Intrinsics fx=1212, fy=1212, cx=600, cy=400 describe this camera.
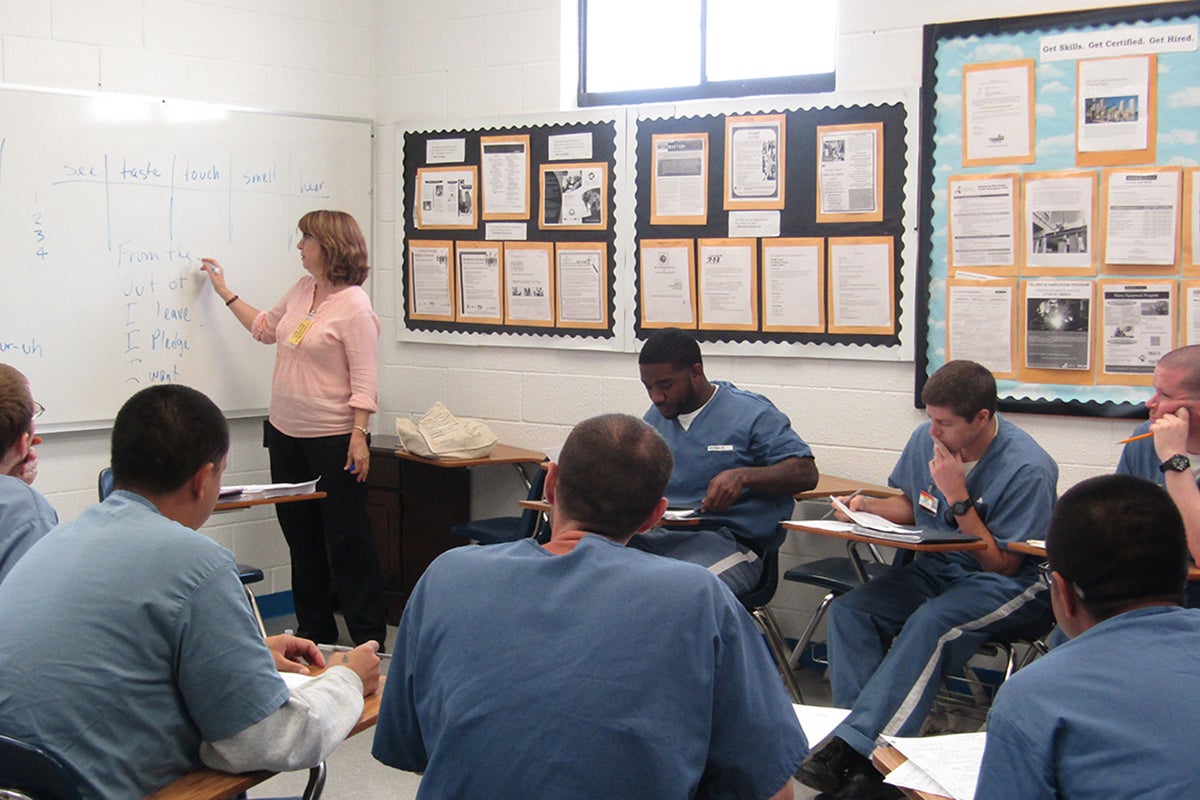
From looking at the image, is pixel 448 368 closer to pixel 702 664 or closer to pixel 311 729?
pixel 311 729

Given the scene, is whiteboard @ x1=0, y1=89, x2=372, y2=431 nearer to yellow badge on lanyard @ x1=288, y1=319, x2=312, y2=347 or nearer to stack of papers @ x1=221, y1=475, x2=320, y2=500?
yellow badge on lanyard @ x1=288, y1=319, x2=312, y2=347

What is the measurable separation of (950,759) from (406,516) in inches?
Answer: 140

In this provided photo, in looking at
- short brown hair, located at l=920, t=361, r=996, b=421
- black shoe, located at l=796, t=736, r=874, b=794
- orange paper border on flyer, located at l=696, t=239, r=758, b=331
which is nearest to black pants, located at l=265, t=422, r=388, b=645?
orange paper border on flyer, located at l=696, t=239, r=758, b=331

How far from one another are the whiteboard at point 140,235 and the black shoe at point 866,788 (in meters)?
2.92

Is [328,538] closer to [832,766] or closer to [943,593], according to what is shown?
[832,766]

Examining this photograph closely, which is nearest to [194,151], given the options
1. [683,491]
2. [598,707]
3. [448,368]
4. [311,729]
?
[448,368]

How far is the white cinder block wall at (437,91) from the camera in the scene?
420 cm

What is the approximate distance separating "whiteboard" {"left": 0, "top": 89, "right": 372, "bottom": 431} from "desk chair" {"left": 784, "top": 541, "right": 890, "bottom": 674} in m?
2.41

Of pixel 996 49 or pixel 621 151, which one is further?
pixel 621 151

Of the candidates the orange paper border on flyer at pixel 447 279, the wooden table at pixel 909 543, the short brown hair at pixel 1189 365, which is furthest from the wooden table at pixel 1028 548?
the orange paper border on flyer at pixel 447 279

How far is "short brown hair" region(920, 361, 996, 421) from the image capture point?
329cm

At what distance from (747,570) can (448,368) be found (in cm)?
214

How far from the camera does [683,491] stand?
12.1ft

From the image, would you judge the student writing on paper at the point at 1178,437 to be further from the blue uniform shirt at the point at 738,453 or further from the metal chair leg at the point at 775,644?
the metal chair leg at the point at 775,644
